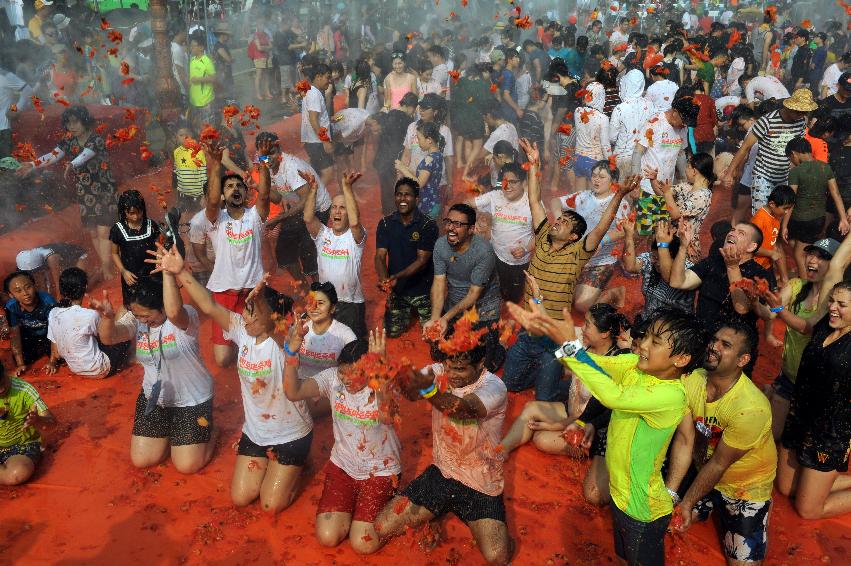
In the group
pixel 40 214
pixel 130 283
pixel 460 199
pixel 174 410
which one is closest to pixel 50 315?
pixel 130 283

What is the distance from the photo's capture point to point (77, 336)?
6.55 metres

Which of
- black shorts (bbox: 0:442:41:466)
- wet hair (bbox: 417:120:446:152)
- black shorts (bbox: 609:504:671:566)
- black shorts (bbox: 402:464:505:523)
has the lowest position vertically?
black shorts (bbox: 0:442:41:466)

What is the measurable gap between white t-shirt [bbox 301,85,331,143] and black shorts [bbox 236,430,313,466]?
18.7 feet

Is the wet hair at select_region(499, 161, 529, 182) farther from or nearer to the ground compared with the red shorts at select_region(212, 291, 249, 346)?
farther from the ground

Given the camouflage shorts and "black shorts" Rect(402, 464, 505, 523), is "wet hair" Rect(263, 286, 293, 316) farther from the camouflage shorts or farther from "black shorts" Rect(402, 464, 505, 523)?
"black shorts" Rect(402, 464, 505, 523)

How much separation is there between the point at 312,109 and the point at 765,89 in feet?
26.4

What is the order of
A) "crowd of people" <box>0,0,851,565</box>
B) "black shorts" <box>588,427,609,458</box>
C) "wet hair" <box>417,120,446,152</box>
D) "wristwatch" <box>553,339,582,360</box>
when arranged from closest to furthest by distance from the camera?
"wristwatch" <box>553,339,582,360</box> → "crowd of people" <box>0,0,851,565</box> → "black shorts" <box>588,427,609,458</box> → "wet hair" <box>417,120,446,152</box>

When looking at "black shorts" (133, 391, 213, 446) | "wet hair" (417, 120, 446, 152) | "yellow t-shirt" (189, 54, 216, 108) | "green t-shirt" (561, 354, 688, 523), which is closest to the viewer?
"green t-shirt" (561, 354, 688, 523)

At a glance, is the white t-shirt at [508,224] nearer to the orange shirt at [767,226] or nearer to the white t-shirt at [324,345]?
the orange shirt at [767,226]

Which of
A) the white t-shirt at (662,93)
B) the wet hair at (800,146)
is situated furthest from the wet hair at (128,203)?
the white t-shirt at (662,93)

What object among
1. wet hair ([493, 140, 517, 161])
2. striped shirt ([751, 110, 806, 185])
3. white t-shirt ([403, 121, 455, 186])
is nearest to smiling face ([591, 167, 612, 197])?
wet hair ([493, 140, 517, 161])

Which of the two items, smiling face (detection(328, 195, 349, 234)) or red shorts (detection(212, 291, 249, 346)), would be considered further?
red shorts (detection(212, 291, 249, 346))

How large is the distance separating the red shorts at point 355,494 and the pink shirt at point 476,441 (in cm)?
51

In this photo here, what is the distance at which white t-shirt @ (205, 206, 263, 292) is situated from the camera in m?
6.77
